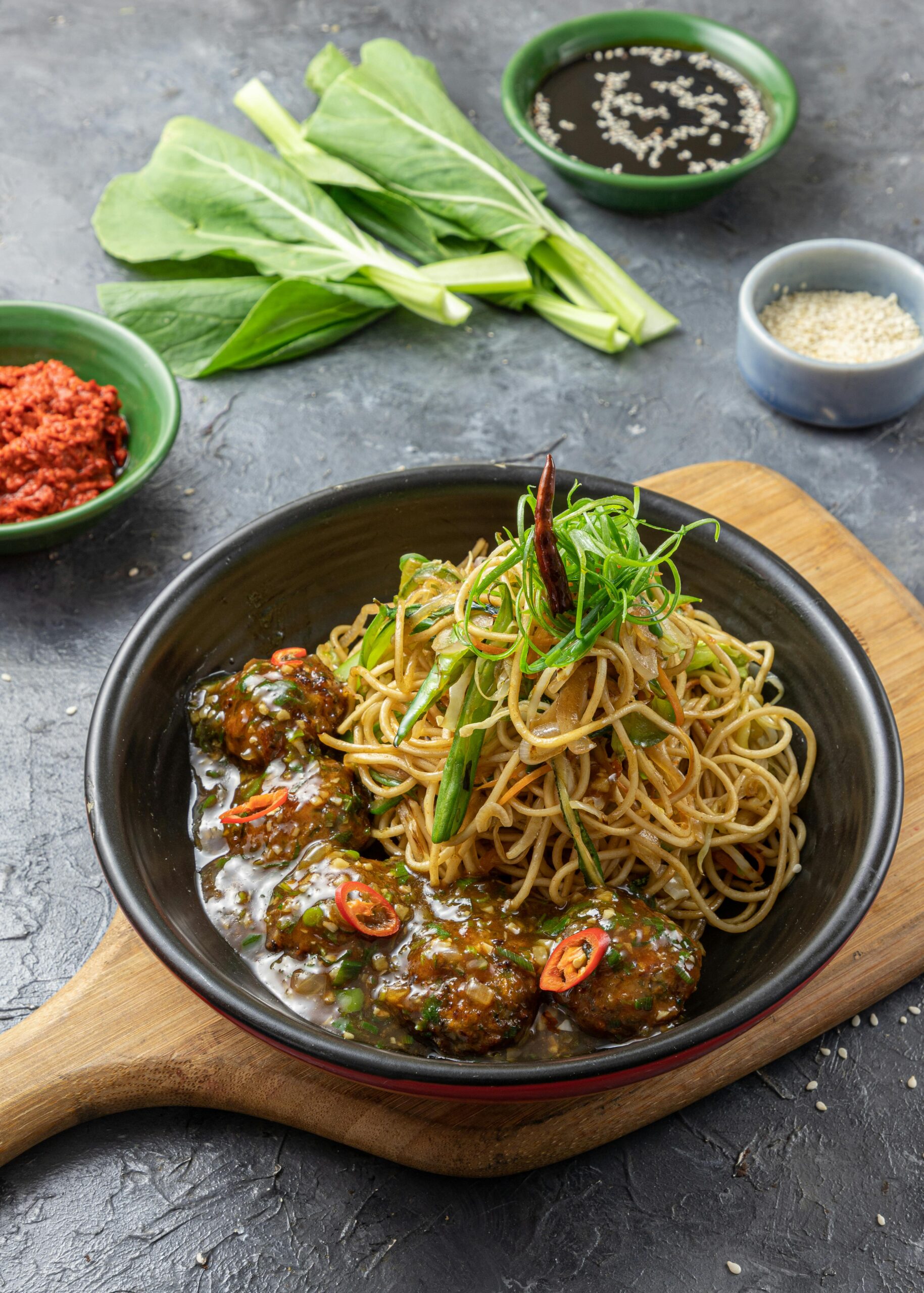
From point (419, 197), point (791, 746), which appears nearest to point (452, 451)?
point (419, 197)

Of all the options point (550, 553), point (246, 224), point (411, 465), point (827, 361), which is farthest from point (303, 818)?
point (246, 224)

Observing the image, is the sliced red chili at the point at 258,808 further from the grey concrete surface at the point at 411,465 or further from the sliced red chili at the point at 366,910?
the grey concrete surface at the point at 411,465

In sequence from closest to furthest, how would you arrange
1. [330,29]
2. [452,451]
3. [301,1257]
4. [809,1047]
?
[301,1257]
[809,1047]
[452,451]
[330,29]

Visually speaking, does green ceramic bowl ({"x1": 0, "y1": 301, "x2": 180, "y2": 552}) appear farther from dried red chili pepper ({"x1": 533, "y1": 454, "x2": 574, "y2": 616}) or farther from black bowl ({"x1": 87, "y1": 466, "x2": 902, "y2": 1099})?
dried red chili pepper ({"x1": 533, "y1": 454, "x2": 574, "y2": 616})

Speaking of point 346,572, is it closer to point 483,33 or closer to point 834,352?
point 834,352

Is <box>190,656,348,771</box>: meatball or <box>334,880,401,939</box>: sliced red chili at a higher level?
A: <box>190,656,348,771</box>: meatball

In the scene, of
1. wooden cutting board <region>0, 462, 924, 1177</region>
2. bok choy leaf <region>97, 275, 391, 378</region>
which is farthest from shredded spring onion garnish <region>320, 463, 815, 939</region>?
bok choy leaf <region>97, 275, 391, 378</region>

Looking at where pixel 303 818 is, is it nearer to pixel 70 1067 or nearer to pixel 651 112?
pixel 70 1067
